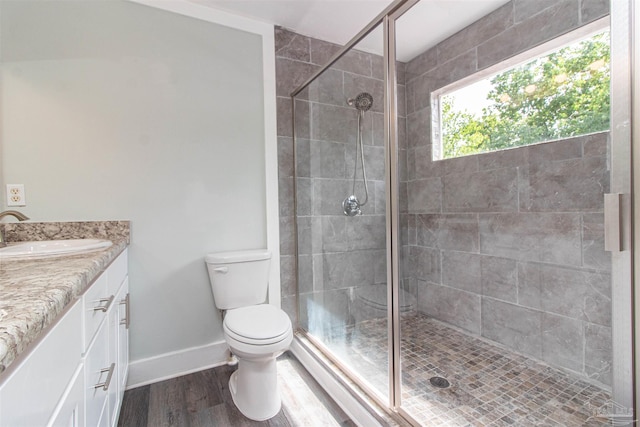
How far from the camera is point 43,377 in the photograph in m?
0.52

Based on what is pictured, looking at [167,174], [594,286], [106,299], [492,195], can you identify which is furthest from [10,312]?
[492,195]

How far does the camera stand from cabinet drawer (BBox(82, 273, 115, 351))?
0.81m

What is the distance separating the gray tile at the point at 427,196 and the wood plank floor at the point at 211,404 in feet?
3.96

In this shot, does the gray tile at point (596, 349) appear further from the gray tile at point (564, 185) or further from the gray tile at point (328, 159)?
the gray tile at point (328, 159)

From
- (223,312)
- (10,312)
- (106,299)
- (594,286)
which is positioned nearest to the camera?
(10,312)

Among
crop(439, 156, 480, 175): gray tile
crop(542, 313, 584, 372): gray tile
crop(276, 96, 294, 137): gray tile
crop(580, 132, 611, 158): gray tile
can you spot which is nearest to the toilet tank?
crop(276, 96, 294, 137): gray tile

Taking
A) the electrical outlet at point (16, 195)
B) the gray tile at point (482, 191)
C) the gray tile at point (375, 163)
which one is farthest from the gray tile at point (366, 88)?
the electrical outlet at point (16, 195)

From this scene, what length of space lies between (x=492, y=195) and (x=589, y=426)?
50.1 inches

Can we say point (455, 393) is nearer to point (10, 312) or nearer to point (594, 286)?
point (594, 286)

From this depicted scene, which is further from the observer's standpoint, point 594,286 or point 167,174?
point 167,174

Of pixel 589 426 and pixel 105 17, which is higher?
pixel 105 17

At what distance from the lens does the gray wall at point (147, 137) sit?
1520mm

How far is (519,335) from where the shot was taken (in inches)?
73.5

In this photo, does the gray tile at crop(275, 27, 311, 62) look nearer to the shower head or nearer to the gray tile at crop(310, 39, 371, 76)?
the gray tile at crop(310, 39, 371, 76)
